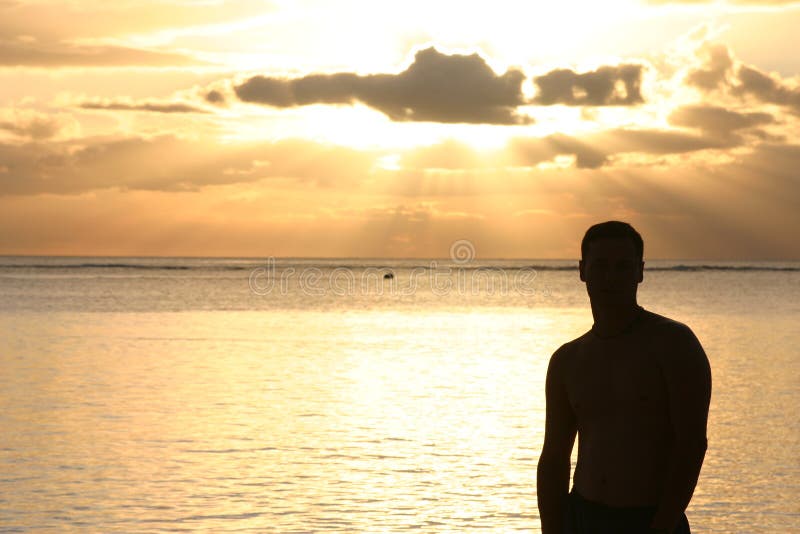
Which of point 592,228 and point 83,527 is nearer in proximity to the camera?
point 592,228

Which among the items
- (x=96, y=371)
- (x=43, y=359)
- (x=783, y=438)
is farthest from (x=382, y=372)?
(x=783, y=438)

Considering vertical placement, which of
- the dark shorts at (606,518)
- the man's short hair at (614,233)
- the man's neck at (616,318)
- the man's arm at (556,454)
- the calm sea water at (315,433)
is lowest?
the calm sea water at (315,433)

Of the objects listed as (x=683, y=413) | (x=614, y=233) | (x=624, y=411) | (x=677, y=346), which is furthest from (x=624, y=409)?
(x=614, y=233)

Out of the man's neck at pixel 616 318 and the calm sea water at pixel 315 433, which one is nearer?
the man's neck at pixel 616 318

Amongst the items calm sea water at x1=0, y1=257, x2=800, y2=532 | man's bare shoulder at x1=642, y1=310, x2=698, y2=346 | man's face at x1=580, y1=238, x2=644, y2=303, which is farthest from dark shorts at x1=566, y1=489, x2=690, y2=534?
calm sea water at x1=0, y1=257, x2=800, y2=532

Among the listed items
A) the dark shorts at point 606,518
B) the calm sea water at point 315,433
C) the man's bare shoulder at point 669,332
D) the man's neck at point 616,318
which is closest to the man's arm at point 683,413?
the man's bare shoulder at point 669,332

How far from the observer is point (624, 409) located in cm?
423

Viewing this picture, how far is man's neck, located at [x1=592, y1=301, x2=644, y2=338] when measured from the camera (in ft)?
13.9

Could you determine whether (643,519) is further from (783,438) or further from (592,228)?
(783,438)

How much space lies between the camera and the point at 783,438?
55.8 ft

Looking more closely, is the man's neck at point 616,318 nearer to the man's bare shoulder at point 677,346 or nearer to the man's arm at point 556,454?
the man's bare shoulder at point 677,346

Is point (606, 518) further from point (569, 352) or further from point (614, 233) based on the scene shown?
point (614, 233)

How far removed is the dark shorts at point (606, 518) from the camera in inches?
165

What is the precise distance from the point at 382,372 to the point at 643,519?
22996 mm
